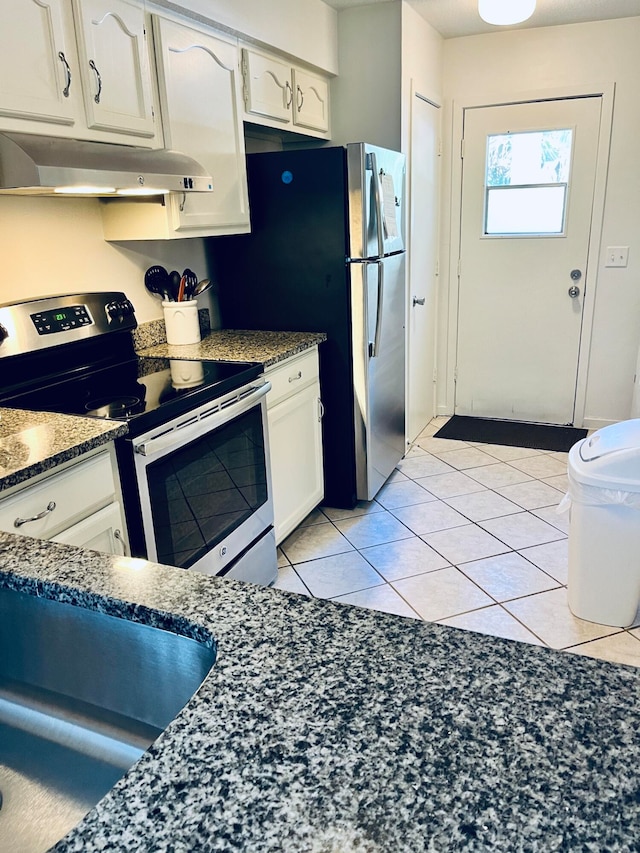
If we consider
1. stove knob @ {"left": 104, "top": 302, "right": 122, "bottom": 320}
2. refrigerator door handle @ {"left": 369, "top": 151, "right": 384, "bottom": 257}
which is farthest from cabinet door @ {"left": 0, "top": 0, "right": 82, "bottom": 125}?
refrigerator door handle @ {"left": 369, "top": 151, "right": 384, "bottom": 257}

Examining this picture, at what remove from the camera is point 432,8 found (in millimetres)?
3307

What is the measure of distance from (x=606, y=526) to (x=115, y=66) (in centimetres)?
208

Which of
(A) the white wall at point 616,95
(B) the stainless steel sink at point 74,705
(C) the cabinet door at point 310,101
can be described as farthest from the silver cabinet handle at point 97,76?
(A) the white wall at point 616,95

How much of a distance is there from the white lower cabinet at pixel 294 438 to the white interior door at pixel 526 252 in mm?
1828

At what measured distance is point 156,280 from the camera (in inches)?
107

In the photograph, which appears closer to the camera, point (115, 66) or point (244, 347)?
point (115, 66)

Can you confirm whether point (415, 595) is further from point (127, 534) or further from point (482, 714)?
point (482, 714)

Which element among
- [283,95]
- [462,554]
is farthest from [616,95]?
[462,554]

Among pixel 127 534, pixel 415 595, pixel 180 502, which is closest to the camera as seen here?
pixel 127 534

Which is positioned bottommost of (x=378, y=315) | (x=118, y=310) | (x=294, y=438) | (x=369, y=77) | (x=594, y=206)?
(x=294, y=438)

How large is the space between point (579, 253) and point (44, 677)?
153 inches

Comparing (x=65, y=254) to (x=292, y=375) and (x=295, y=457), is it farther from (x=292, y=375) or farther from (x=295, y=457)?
(x=295, y=457)

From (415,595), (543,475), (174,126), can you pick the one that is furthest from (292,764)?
(543,475)

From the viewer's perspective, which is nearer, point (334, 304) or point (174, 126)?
point (174, 126)
